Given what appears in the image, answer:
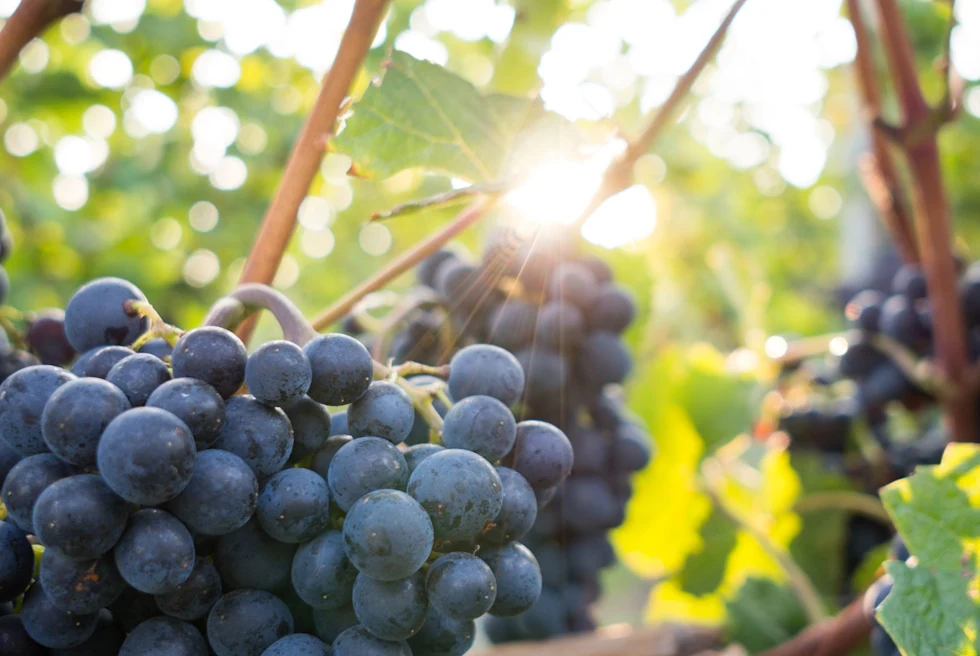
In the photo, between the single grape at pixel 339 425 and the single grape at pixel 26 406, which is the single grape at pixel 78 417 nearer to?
the single grape at pixel 26 406

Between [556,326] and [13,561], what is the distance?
0.61 metres

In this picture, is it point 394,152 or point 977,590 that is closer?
point 977,590

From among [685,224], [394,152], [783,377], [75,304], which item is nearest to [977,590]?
[394,152]

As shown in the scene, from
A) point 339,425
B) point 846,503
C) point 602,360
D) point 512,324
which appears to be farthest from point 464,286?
point 846,503

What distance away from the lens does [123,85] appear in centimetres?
239

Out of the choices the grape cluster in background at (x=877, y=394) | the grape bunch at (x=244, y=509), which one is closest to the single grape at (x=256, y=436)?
the grape bunch at (x=244, y=509)

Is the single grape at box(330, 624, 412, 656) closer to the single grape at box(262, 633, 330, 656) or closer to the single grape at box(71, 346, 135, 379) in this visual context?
the single grape at box(262, 633, 330, 656)

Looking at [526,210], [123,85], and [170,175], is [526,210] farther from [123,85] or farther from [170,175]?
[170,175]

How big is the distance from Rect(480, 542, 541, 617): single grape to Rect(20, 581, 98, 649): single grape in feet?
0.77

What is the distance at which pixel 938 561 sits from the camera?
25.5 inches

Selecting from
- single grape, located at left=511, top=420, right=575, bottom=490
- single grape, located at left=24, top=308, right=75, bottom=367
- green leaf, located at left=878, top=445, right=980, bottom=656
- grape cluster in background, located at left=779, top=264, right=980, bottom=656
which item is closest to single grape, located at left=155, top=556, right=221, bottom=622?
single grape, located at left=511, top=420, right=575, bottom=490

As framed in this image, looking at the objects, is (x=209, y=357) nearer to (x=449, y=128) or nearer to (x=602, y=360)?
(x=449, y=128)

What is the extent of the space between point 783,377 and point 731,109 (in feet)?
10.5

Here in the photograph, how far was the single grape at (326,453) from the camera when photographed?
1.72 ft
